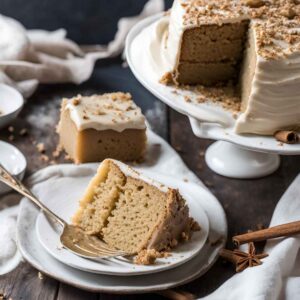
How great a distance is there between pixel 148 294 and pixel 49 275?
1.05 ft

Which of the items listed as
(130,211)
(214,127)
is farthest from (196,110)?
(130,211)

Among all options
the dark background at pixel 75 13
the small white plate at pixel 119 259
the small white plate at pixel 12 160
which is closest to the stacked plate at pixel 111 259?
the small white plate at pixel 119 259

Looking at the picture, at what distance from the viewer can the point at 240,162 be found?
10.6 feet

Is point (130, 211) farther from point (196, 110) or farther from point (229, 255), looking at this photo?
point (196, 110)

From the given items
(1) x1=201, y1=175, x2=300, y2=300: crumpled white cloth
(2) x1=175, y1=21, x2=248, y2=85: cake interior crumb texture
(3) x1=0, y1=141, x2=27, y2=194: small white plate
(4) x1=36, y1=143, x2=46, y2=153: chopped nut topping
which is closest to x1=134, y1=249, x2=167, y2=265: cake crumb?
(1) x1=201, y1=175, x2=300, y2=300: crumpled white cloth

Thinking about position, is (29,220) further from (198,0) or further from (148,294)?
(198,0)

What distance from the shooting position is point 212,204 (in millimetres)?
2908

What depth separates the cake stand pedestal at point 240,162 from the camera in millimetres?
3201

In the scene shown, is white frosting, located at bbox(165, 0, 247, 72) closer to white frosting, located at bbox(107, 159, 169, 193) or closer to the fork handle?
white frosting, located at bbox(107, 159, 169, 193)

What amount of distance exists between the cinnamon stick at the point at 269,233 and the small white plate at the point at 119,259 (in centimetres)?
12

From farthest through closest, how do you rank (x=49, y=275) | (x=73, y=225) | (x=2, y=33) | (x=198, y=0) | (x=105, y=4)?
1. (x=105, y=4)
2. (x=2, y=33)
3. (x=198, y=0)
4. (x=73, y=225)
5. (x=49, y=275)

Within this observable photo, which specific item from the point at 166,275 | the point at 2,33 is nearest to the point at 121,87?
the point at 2,33

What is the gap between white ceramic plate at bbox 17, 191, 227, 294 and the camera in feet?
8.20

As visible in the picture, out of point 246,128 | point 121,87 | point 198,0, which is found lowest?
point 121,87
